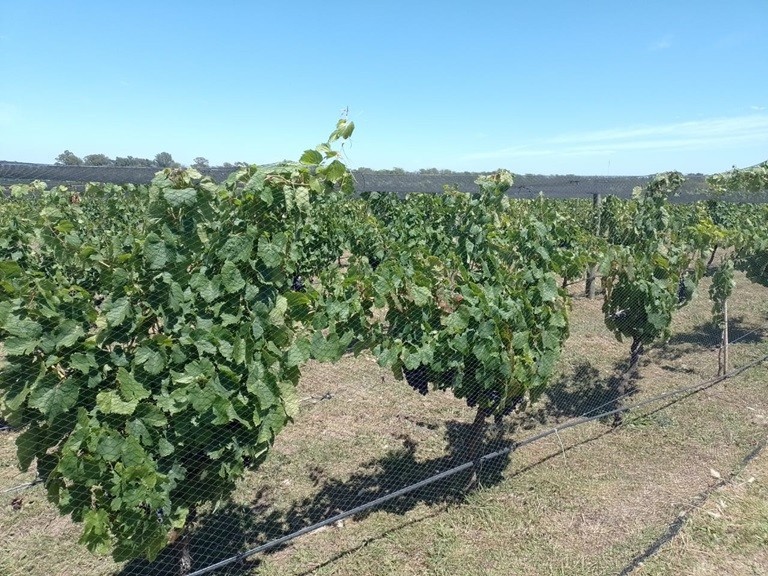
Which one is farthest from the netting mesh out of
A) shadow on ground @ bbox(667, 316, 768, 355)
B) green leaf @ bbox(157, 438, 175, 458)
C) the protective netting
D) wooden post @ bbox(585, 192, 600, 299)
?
wooden post @ bbox(585, 192, 600, 299)

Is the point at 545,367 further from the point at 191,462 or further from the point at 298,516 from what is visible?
the point at 191,462

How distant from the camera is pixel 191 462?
2.51 metres

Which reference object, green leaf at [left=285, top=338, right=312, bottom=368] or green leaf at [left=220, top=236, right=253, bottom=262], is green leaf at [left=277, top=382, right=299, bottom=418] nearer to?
green leaf at [left=285, top=338, right=312, bottom=368]

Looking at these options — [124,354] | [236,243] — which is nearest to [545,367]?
[236,243]

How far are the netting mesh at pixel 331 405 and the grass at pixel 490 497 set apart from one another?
2 cm

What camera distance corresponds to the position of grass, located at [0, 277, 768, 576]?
3.15 metres

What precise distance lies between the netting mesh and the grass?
2cm

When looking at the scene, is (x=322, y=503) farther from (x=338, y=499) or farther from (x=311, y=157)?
(x=311, y=157)

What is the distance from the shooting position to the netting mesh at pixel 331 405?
232 cm

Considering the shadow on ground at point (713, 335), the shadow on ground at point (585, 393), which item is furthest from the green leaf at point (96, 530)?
the shadow on ground at point (713, 335)

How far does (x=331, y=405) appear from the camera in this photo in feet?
17.2

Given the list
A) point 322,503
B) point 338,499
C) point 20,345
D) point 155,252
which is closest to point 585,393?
point 338,499

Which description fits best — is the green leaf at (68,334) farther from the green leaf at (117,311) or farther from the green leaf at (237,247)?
the green leaf at (237,247)

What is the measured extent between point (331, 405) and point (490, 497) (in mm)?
2045
